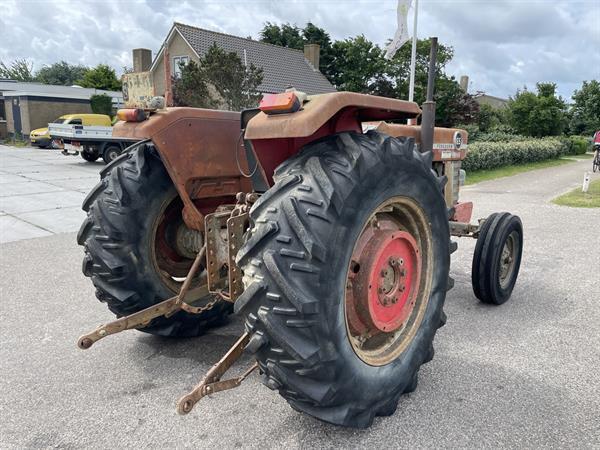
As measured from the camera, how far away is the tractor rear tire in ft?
13.2

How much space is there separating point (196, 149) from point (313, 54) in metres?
30.7

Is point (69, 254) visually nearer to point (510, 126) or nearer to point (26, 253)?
point (26, 253)

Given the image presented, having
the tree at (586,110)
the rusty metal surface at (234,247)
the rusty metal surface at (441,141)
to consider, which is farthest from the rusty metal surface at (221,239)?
the tree at (586,110)

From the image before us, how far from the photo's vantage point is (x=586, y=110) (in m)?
40.1

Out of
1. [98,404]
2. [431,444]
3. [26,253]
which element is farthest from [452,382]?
[26,253]

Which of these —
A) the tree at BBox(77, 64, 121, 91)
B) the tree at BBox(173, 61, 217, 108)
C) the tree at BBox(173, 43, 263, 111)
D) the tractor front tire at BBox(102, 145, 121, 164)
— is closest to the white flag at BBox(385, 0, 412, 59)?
the tree at BBox(173, 43, 263, 111)

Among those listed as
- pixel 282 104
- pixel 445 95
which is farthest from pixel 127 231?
pixel 445 95

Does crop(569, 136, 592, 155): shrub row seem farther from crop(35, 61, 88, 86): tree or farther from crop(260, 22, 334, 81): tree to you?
crop(35, 61, 88, 86): tree

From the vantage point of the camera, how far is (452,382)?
289cm

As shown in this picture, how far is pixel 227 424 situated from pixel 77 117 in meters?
22.5

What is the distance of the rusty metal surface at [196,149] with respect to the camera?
2.69 m

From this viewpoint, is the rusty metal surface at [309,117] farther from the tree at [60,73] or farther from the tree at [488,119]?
the tree at [60,73]

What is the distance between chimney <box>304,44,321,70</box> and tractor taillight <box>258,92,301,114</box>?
3115 centimetres

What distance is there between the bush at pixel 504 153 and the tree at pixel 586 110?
1885 cm
